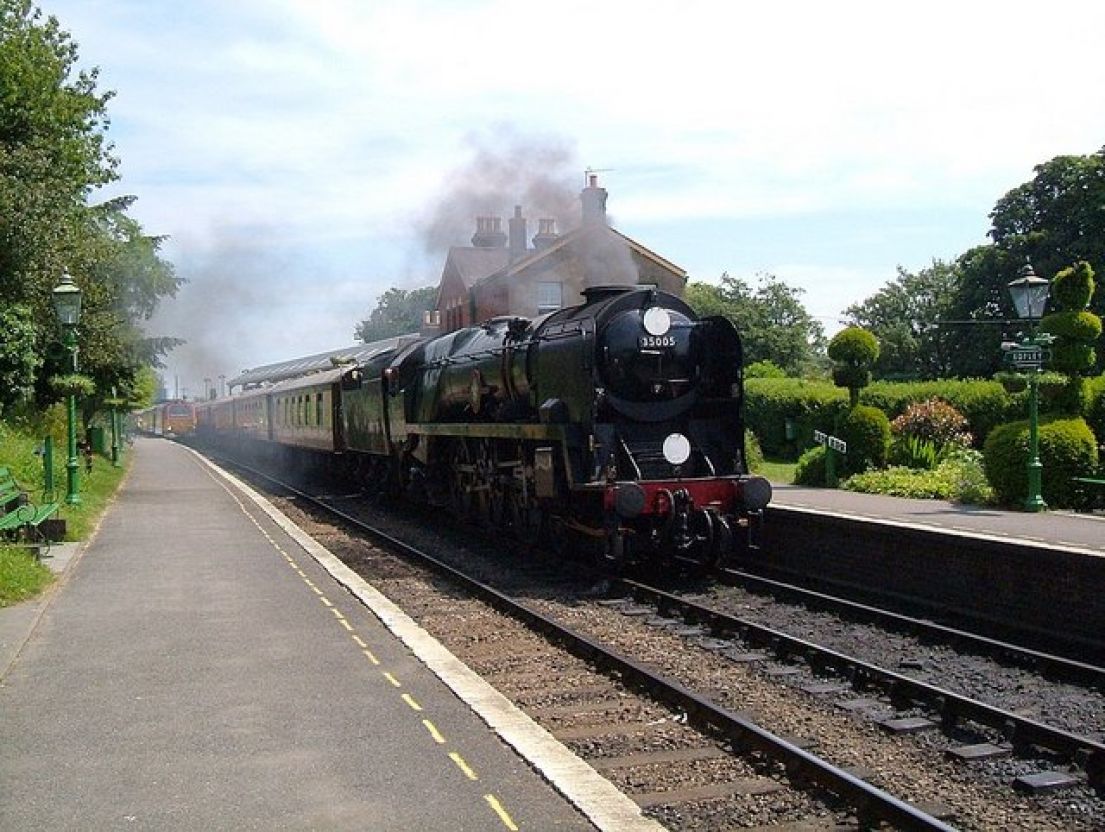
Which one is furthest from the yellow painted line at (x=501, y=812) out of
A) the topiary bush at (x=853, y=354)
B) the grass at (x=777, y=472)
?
the topiary bush at (x=853, y=354)

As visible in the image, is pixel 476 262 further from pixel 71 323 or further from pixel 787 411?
pixel 71 323

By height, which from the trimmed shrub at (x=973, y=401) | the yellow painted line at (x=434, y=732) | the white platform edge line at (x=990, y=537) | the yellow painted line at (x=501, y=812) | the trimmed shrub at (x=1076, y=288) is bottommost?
the yellow painted line at (x=501, y=812)

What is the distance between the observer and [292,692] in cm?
718

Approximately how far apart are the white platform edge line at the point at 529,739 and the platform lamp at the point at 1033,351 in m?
9.01

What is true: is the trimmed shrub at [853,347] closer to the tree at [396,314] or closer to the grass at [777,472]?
the grass at [777,472]

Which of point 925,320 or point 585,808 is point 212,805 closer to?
point 585,808

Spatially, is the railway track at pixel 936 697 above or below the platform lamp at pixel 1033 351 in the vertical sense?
below

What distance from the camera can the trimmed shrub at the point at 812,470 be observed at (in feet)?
68.6

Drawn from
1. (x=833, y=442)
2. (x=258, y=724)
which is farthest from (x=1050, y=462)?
(x=258, y=724)

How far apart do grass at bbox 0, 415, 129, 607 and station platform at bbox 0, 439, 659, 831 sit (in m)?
0.31

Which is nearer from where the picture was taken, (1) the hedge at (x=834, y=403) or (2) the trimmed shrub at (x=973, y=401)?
(2) the trimmed shrub at (x=973, y=401)

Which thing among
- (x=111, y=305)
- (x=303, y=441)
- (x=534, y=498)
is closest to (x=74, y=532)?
(x=534, y=498)

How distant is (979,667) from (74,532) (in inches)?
451

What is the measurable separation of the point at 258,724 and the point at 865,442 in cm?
1593
